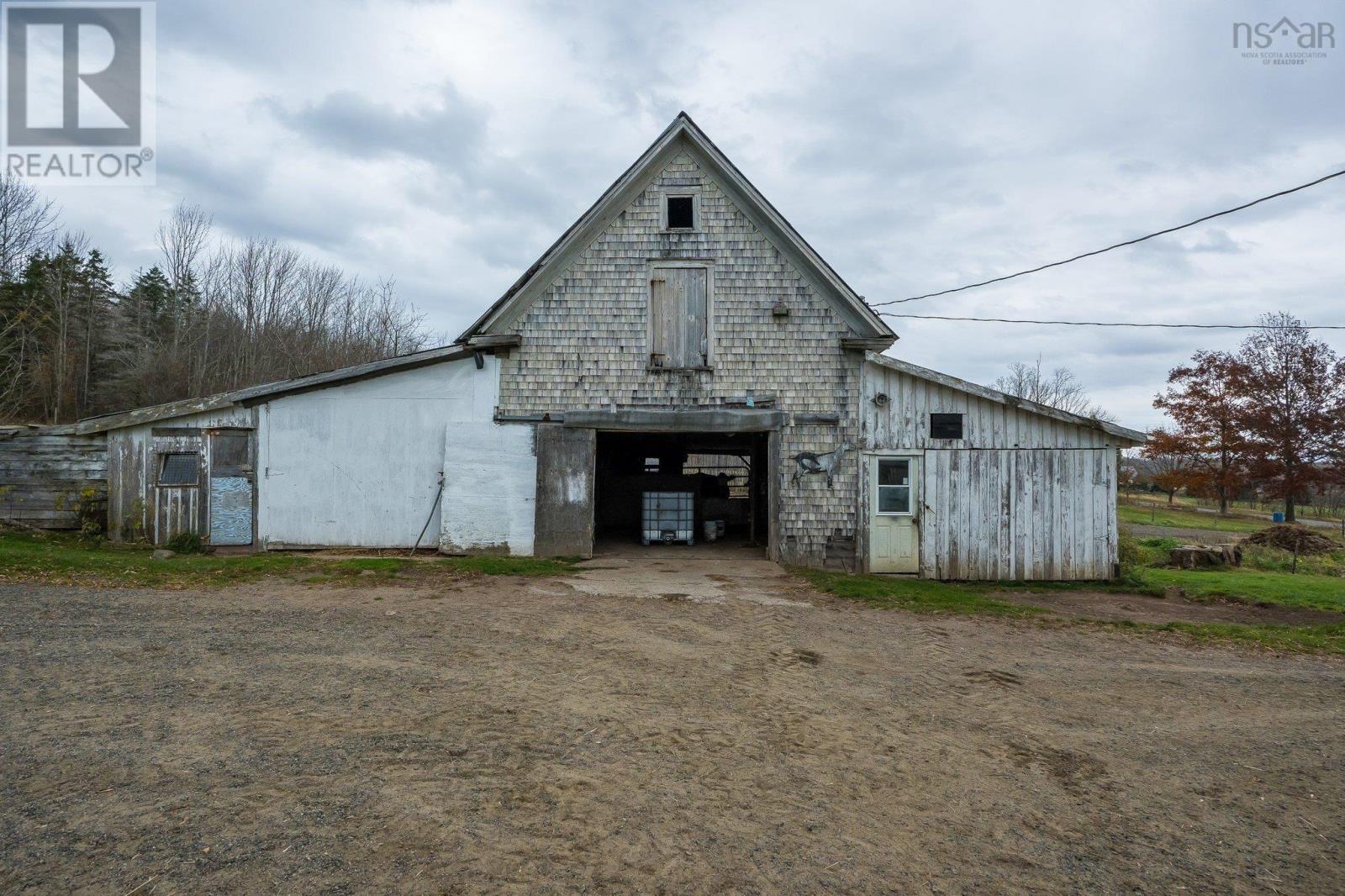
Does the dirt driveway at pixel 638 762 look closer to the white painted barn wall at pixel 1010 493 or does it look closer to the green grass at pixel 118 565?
the green grass at pixel 118 565

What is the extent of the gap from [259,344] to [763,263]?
35.1 metres

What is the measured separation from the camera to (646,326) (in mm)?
12773

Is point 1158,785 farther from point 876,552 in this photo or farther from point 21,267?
point 21,267

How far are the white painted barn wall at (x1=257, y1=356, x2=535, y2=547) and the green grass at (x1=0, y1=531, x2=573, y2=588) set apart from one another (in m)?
0.66

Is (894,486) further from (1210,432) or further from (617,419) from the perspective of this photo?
(1210,432)

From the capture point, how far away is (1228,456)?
123 ft

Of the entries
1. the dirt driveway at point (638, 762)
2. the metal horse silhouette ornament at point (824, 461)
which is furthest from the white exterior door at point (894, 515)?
the dirt driveway at point (638, 762)

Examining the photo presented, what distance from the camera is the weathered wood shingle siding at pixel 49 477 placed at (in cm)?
1316

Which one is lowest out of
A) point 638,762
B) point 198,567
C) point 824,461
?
point 638,762

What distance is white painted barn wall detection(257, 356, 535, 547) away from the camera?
12.7 meters

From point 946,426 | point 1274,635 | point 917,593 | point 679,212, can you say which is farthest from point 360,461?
point 1274,635

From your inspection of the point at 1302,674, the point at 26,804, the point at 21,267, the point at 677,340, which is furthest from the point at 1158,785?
the point at 21,267

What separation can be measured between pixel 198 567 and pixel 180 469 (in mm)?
2695

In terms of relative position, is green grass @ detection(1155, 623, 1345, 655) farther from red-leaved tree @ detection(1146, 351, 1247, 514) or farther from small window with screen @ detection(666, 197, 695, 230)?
red-leaved tree @ detection(1146, 351, 1247, 514)
